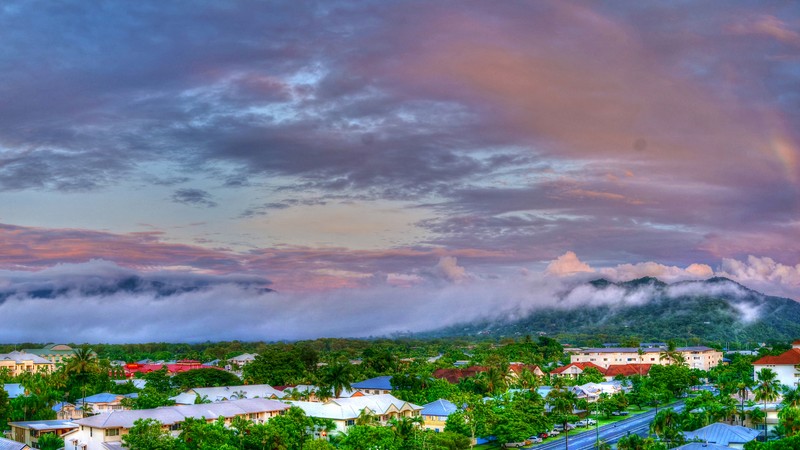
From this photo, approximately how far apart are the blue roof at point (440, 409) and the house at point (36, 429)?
38.7 metres

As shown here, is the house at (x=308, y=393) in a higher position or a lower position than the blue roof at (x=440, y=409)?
higher

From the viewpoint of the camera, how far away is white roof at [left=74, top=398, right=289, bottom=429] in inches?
2798

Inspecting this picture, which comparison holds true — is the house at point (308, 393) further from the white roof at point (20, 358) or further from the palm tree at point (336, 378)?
the white roof at point (20, 358)

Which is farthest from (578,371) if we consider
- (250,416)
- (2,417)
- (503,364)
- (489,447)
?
(2,417)

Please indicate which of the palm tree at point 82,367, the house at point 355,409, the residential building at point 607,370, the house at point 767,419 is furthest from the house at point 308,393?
the residential building at point 607,370

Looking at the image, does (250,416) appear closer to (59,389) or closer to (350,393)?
(350,393)

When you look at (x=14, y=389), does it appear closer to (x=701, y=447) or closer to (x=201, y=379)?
(x=201, y=379)

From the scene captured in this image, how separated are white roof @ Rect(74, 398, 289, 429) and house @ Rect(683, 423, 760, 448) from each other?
45772 millimetres

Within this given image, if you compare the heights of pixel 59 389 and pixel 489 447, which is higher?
pixel 59 389

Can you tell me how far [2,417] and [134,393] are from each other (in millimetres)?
24315

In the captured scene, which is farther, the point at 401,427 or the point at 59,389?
the point at 59,389

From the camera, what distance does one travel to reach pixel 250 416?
83.3 metres

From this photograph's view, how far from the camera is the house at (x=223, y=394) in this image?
95.0 m

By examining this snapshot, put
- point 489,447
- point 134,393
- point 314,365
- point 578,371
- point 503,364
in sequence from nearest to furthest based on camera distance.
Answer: point 489,447
point 134,393
point 503,364
point 314,365
point 578,371
